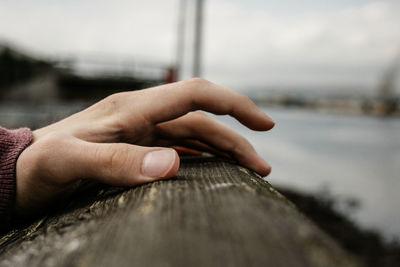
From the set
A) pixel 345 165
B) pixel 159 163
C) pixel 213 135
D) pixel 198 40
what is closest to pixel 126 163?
pixel 159 163

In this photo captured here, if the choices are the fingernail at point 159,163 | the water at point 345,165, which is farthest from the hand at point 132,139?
the water at point 345,165

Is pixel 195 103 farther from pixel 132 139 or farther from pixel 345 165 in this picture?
pixel 345 165

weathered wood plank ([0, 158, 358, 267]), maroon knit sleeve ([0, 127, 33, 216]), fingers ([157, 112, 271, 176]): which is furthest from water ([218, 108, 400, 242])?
weathered wood plank ([0, 158, 358, 267])

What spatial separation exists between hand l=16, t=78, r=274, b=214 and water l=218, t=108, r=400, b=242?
3.41 metres

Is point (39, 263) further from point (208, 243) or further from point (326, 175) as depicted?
point (326, 175)

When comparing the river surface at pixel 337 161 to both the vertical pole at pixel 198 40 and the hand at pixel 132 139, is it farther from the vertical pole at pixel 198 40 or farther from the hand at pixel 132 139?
the hand at pixel 132 139

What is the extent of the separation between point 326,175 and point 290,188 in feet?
12.0

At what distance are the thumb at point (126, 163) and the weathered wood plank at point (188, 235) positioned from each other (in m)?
0.09

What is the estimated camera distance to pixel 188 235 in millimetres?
389

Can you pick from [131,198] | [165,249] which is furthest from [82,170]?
[165,249]

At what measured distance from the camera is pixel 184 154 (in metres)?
1.35

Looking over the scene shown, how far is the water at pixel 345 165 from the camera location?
894 centimetres

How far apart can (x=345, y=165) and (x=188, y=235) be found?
15659 mm

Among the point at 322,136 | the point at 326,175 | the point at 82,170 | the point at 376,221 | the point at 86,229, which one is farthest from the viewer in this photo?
the point at 322,136
